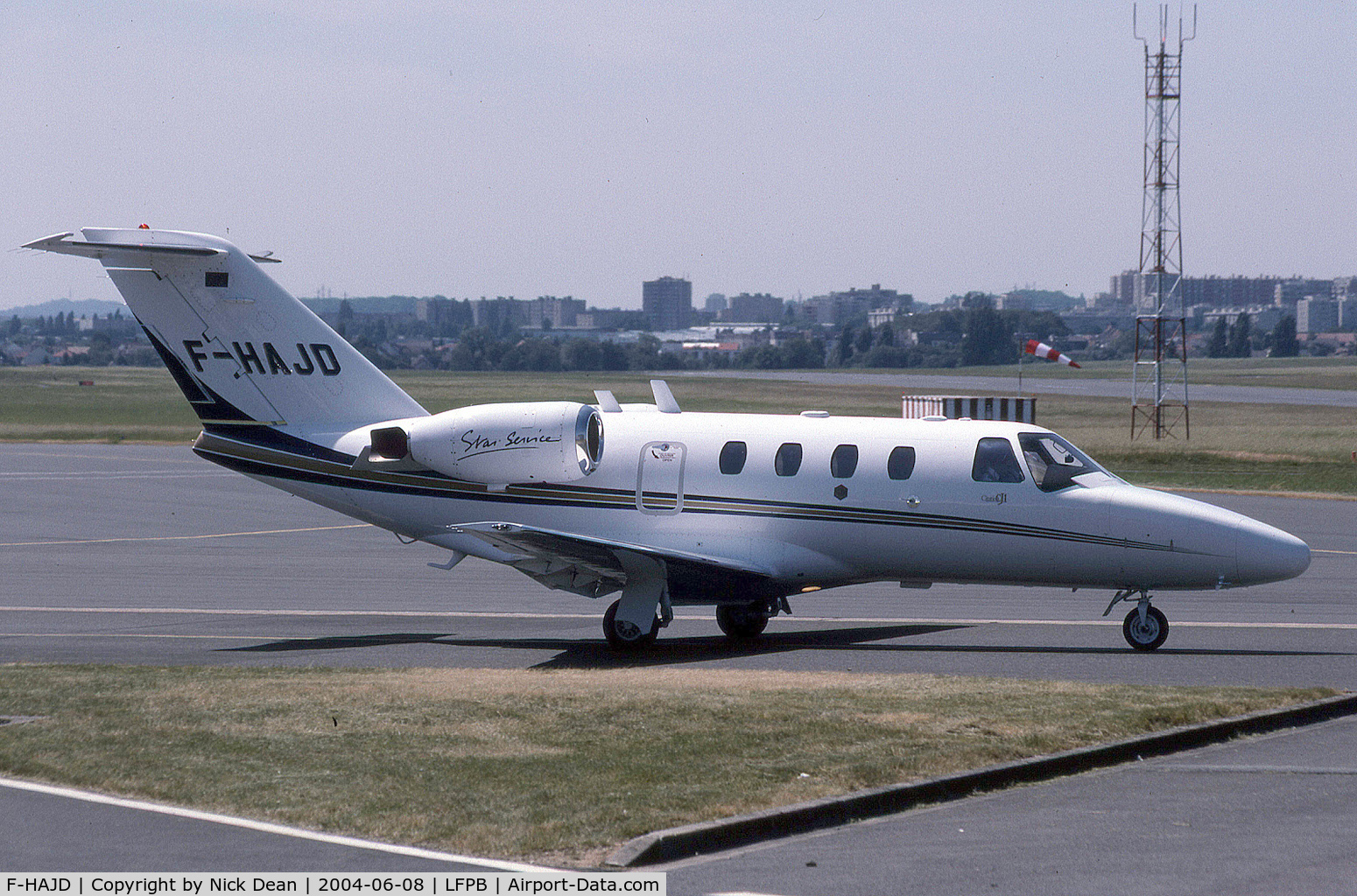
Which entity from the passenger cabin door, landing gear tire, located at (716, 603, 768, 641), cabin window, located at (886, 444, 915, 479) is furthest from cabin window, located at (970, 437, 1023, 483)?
the passenger cabin door

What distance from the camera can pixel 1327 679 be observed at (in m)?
14.8

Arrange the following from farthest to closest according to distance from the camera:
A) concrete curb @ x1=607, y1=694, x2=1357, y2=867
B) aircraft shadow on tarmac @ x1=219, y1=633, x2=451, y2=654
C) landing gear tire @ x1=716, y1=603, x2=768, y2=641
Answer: landing gear tire @ x1=716, y1=603, x2=768, y2=641
aircraft shadow on tarmac @ x1=219, y1=633, x2=451, y2=654
concrete curb @ x1=607, y1=694, x2=1357, y2=867

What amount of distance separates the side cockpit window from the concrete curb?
771 cm

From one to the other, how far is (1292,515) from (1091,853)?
28.1 metres

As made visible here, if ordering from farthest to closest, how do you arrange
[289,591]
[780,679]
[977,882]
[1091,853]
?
1. [289,591]
2. [780,679]
3. [1091,853]
4. [977,882]

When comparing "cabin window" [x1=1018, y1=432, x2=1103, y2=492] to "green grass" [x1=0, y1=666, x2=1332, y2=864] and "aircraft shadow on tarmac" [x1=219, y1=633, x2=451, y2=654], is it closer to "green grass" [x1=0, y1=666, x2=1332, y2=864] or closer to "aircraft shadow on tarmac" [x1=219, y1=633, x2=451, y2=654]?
"green grass" [x1=0, y1=666, x2=1332, y2=864]

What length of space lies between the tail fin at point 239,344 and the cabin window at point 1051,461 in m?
8.66

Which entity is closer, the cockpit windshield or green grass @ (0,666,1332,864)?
green grass @ (0,666,1332,864)

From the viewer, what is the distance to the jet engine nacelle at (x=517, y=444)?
62.3 feet

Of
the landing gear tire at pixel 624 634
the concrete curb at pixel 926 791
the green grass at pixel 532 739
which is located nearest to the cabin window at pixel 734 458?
the landing gear tire at pixel 624 634

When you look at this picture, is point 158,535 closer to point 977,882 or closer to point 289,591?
point 289,591

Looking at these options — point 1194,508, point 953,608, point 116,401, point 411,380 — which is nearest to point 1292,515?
point 953,608

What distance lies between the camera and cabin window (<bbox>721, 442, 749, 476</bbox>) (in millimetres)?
18719

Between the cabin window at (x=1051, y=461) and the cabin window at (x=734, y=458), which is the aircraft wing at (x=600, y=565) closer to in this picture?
the cabin window at (x=734, y=458)
